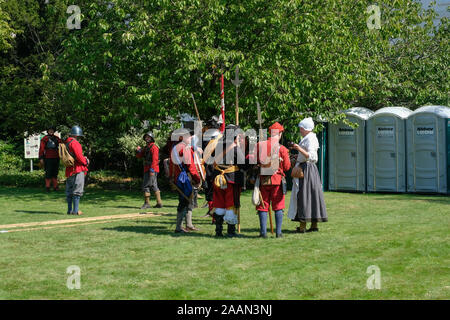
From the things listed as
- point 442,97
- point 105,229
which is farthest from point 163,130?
point 442,97

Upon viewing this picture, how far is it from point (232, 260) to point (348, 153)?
11.7 meters

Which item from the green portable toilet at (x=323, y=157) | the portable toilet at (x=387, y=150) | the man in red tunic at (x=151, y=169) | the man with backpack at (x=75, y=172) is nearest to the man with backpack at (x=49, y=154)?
the man in red tunic at (x=151, y=169)

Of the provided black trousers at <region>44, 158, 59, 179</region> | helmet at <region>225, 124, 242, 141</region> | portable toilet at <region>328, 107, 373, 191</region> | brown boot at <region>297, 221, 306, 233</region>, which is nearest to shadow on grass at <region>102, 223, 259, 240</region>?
brown boot at <region>297, 221, 306, 233</region>

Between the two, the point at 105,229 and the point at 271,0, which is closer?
the point at 105,229

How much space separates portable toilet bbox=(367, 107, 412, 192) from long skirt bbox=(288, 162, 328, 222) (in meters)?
8.65

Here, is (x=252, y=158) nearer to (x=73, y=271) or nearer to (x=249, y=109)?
(x=73, y=271)

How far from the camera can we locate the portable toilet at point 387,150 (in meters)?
18.1

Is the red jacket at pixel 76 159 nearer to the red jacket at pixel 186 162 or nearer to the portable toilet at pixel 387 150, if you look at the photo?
the red jacket at pixel 186 162

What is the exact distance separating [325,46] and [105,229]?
9.02 metres

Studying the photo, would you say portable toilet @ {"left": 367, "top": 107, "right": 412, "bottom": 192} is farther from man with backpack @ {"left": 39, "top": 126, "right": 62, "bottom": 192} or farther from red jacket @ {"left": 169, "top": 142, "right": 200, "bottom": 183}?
man with backpack @ {"left": 39, "top": 126, "right": 62, "bottom": 192}

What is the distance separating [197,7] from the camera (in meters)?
16.4

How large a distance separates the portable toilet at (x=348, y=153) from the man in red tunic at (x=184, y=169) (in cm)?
932

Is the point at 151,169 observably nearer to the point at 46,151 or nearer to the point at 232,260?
the point at 46,151

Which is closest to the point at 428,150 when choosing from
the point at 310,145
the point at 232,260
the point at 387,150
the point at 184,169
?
the point at 387,150
